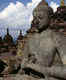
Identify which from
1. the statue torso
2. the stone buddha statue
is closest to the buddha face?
the stone buddha statue

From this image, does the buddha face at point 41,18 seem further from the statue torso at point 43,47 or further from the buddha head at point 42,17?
the statue torso at point 43,47

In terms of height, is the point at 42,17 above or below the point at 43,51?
above

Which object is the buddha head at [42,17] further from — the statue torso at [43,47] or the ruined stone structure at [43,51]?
the statue torso at [43,47]

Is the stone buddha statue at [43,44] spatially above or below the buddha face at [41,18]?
below

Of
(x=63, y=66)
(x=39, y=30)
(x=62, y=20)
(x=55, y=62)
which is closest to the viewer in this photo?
(x=63, y=66)

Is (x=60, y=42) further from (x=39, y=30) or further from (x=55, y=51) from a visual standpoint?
(x=39, y=30)

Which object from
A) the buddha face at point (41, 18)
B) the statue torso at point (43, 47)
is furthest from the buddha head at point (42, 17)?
the statue torso at point (43, 47)

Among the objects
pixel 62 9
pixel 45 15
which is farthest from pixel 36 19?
pixel 62 9

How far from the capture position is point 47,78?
327 centimetres

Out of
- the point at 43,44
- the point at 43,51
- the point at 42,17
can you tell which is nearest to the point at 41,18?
the point at 42,17

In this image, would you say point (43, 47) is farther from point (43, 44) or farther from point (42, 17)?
point (42, 17)

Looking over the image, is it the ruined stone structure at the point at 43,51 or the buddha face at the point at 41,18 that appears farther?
the buddha face at the point at 41,18

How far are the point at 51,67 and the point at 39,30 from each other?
0.68m

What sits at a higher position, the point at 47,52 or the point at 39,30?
the point at 39,30
